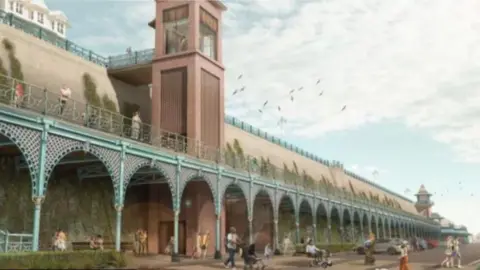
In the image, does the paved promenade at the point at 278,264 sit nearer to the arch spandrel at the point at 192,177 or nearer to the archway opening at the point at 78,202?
the archway opening at the point at 78,202

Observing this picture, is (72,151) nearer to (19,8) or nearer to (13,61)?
(13,61)

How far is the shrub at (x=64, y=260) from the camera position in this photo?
44.5 ft

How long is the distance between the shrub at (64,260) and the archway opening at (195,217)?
1190 cm

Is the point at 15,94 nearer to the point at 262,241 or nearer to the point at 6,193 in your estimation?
the point at 6,193

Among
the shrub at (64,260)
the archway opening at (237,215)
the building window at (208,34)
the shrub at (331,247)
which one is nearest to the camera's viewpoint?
the shrub at (64,260)

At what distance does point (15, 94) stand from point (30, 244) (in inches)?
205

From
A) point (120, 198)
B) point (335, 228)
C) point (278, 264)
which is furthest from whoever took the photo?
point (335, 228)

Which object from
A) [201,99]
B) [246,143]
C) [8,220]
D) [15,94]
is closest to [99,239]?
[8,220]

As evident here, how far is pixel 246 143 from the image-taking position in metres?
49.8

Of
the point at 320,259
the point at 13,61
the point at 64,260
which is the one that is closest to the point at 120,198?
the point at 64,260

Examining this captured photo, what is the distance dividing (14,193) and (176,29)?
16.0 metres

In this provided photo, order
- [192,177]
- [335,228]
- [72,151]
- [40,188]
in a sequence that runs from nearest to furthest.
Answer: [40,188] → [72,151] → [192,177] → [335,228]

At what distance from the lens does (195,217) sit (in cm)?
2994

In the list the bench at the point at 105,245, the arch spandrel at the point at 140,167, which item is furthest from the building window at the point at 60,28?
the arch spandrel at the point at 140,167
